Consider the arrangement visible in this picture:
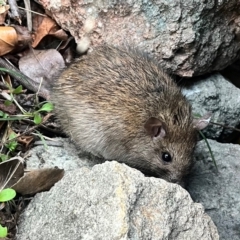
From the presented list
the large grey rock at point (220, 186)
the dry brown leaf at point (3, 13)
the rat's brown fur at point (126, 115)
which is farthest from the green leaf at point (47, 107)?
the large grey rock at point (220, 186)

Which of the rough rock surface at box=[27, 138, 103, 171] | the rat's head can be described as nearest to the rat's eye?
the rat's head

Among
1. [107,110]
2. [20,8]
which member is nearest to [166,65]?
[107,110]

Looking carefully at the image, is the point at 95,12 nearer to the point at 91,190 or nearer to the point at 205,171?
the point at 205,171

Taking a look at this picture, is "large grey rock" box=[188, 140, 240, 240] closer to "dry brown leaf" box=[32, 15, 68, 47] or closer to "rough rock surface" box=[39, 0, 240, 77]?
"rough rock surface" box=[39, 0, 240, 77]

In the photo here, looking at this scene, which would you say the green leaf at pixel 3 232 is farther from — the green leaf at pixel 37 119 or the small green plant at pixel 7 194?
the green leaf at pixel 37 119

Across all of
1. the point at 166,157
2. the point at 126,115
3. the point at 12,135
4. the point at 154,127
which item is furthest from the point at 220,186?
the point at 12,135

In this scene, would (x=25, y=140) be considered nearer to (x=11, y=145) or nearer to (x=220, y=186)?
(x=11, y=145)

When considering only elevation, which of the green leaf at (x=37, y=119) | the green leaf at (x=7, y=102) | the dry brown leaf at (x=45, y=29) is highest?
the dry brown leaf at (x=45, y=29)
